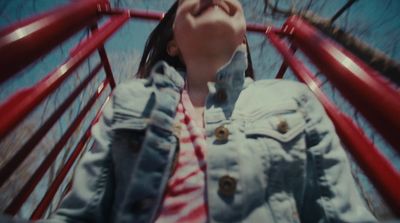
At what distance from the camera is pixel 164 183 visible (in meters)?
0.77

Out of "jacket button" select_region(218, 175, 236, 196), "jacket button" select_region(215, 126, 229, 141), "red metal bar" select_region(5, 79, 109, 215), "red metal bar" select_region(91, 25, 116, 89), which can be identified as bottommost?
"jacket button" select_region(218, 175, 236, 196)

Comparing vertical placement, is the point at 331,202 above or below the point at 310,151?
below

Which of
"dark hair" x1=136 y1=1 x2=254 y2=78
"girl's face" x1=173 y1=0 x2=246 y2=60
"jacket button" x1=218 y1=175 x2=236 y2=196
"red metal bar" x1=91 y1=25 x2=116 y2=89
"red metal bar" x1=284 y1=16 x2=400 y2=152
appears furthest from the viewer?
"red metal bar" x1=91 y1=25 x2=116 y2=89

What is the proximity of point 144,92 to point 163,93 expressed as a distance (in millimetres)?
75

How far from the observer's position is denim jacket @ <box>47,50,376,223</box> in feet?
2.35

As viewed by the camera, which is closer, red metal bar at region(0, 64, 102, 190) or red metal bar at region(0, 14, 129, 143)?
red metal bar at region(0, 14, 129, 143)

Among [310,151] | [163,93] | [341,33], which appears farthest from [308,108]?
[341,33]

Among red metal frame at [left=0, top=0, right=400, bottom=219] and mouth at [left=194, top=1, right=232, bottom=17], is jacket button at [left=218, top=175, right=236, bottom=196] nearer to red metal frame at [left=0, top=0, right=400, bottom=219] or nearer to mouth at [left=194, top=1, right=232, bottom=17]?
red metal frame at [left=0, top=0, right=400, bottom=219]

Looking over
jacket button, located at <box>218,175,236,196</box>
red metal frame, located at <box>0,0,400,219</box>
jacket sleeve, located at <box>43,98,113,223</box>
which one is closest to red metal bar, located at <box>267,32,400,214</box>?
red metal frame, located at <box>0,0,400,219</box>

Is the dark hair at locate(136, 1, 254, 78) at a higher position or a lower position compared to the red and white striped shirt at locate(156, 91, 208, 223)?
higher

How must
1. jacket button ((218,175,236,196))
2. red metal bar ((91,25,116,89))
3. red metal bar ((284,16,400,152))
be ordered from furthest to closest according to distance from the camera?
red metal bar ((91,25,116,89)) → jacket button ((218,175,236,196)) → red metal bar ((284,16,400,152))

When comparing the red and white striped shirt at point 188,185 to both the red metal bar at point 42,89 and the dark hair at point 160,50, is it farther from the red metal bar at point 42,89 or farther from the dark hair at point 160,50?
the dark hair at point 160,50

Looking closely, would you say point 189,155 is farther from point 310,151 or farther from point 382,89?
point 382,89

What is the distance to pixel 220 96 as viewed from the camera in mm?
935
